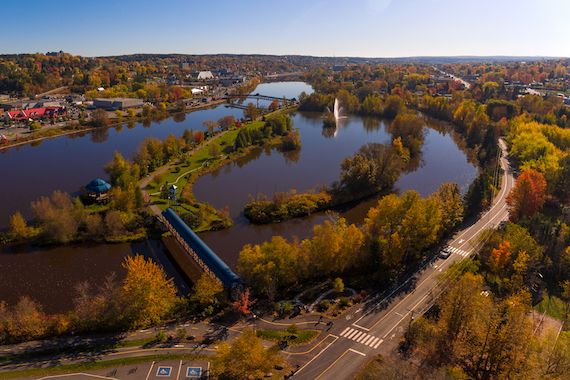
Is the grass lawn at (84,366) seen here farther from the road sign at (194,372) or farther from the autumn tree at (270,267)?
the autumn tree at (270,267)

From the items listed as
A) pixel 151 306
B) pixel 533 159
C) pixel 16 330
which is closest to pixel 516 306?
pixel 151 306

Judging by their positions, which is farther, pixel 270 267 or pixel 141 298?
pixel 270 267

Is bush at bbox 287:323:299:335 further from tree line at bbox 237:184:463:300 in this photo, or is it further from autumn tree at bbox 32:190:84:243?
autumn tree at bbox 32:190:84:243

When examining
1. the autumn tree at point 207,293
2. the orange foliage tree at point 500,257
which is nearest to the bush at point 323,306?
the autumn tree at point 207,293

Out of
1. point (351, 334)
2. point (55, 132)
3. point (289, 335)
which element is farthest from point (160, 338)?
point (55, 132)

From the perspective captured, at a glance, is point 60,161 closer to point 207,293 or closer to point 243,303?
point 207,293

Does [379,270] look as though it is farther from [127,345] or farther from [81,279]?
[81,279]
